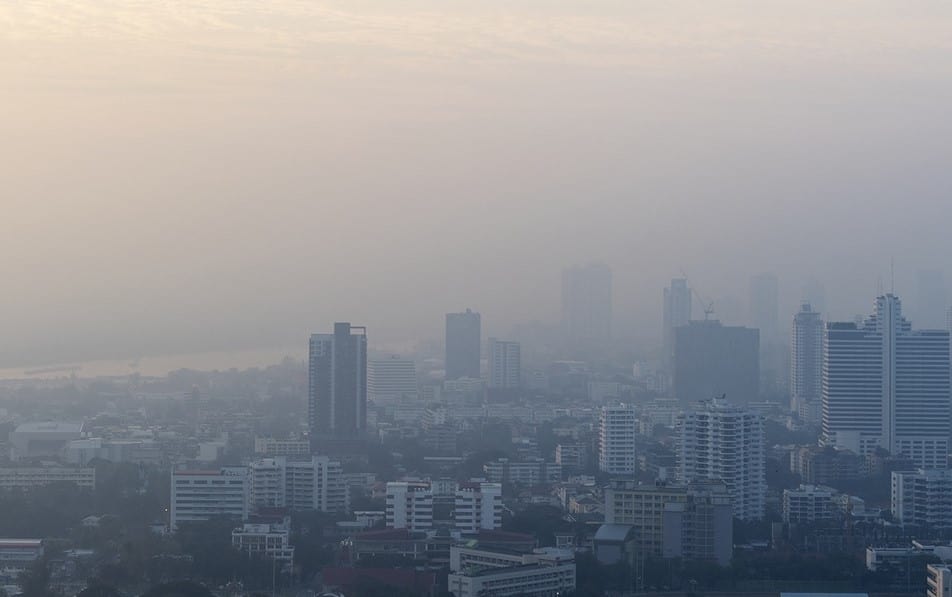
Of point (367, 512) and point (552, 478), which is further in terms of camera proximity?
point (552, 478)

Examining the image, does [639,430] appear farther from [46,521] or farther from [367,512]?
[46,521]

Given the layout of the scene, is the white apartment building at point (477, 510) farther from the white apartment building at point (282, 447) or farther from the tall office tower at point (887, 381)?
the tall office tower at point (887, 381)

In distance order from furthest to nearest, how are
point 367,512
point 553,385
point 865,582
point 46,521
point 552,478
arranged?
point 553,385, point 552,478, point 367,512, point 46,521, point 865,582

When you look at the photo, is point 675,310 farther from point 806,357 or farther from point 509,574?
point 509,574

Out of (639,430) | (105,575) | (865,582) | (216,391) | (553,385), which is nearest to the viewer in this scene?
(105,575)

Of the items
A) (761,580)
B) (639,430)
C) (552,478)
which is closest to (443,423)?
(639,430)

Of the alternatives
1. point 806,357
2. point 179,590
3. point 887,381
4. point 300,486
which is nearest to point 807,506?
point 300,486

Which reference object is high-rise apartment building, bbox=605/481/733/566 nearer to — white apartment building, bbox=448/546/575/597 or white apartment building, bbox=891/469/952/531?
white apartment building, bbox=448/546/575/597

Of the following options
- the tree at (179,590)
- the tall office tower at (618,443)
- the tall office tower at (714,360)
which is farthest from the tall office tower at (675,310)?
the tree at (179,590)
